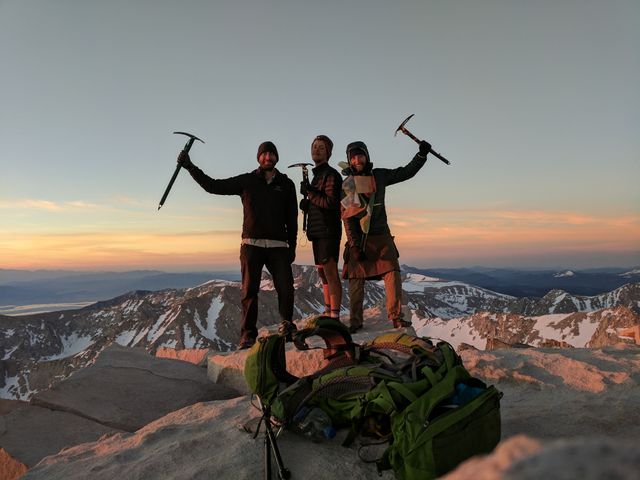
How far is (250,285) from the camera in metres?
9.70

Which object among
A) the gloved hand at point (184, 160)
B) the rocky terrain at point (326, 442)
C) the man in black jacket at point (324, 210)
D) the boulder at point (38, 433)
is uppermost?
the gloved hand at point (184, 160)

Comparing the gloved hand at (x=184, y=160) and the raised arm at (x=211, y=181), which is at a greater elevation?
the gloved hand at (x=184, y=160)

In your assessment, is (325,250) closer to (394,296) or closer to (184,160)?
(394,296)

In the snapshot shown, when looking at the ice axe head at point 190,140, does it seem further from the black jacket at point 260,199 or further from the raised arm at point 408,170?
the raised arm at point 408,170

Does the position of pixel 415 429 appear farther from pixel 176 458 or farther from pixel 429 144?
pixel 429 144

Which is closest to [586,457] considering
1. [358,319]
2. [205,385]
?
[205,385]

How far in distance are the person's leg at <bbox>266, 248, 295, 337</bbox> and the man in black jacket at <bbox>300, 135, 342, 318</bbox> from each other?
2.84 feet

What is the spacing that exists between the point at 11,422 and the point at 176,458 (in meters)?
4.33

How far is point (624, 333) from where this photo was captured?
1041cm

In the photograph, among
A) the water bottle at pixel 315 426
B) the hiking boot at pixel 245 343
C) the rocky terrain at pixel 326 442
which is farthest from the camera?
the hiking boot at pixel 245 343

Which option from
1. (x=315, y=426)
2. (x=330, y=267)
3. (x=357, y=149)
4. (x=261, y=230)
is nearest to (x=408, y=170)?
(x=357, y=149)

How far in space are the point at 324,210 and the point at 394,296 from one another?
8.24 ft

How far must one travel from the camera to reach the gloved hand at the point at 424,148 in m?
10.1

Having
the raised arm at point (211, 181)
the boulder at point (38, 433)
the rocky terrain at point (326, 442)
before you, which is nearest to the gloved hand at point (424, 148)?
the raised arm at point (211, 181)
